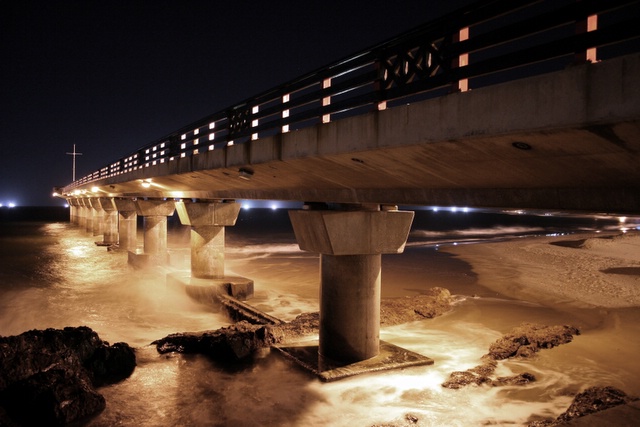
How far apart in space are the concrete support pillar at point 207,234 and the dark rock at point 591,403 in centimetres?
1507

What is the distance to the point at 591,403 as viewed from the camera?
315 inches

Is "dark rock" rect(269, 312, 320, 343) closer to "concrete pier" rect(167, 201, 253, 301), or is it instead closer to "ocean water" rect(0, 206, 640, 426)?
"ocean water" rect(0, 206, 640, 426)

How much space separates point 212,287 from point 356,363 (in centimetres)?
965

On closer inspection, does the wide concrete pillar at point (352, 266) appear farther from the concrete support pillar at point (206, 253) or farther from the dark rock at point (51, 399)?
the concrete support pillar at point (206, 253)

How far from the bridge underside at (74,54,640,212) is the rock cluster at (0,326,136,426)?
5069 millimetres

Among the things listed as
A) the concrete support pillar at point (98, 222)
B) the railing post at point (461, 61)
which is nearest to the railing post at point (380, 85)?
the railing post at point (461, 61)

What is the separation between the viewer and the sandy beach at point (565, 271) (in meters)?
20.1

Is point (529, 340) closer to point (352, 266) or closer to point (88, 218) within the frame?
point (352, 266)

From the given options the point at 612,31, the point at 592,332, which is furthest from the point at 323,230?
the point at 592,332

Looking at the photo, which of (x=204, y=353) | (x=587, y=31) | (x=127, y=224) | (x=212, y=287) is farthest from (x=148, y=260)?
(x=587, y=31)

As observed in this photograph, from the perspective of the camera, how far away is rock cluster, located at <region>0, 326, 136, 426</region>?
792 cm

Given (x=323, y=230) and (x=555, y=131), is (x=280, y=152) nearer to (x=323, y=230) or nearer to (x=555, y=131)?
(x=323, y=230)

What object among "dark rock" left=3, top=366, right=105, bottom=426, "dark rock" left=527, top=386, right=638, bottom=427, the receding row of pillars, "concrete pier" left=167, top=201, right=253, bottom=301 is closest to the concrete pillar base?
"concrete pier" left=167, top=201, right=253, bottom=301

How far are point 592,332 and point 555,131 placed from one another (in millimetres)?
11718
